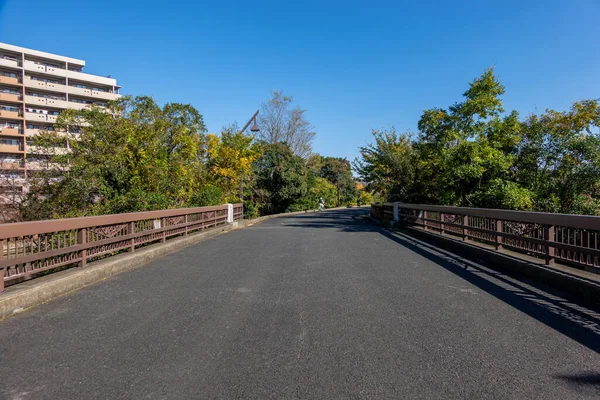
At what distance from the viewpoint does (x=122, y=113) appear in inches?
682

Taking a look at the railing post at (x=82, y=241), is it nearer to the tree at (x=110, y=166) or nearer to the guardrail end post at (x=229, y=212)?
the tree at (x=110, y=166)

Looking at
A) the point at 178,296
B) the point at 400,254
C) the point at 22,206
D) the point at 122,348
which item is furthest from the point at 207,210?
the point at 122,348

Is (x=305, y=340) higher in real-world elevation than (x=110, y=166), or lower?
lower

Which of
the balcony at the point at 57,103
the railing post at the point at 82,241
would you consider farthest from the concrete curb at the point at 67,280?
the balcony at the point at 57,103

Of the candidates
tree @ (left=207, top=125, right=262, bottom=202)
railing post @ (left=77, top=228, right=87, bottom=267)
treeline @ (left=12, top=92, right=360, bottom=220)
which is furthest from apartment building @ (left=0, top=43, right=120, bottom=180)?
railing post @ (left=77, top=228, right=87, bottom=267)

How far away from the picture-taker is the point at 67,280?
6.06 meters

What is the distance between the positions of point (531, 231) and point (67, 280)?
847 centimetres

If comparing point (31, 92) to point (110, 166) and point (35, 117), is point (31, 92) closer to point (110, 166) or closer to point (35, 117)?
point (35, 117)

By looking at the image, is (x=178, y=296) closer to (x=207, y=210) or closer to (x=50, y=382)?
(x=50, y=382)

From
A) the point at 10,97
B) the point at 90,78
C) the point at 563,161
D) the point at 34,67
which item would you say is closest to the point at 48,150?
the point at 563,161

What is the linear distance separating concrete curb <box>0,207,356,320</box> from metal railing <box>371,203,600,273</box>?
25.4 feet

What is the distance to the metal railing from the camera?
5.97m

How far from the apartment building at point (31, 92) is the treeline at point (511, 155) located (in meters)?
42.3

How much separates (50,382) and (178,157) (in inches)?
601
